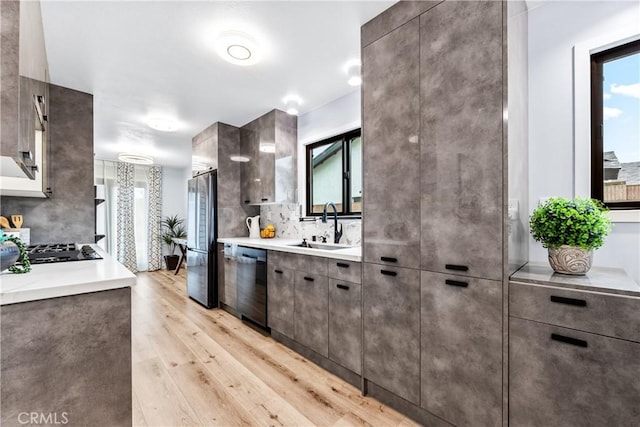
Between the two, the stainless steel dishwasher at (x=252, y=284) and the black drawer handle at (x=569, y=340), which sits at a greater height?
the black drawer handle at (x=569, y=340)

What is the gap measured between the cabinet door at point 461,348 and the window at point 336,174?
1430mm

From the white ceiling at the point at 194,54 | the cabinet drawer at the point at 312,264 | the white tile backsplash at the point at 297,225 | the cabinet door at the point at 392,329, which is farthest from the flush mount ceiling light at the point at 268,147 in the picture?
Result: the cabinet door at the point at 392,329

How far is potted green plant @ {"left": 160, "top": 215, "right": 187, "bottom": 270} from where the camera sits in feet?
21.5

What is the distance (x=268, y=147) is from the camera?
3.54 m

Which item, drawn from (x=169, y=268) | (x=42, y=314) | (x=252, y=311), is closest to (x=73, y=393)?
(x=42, y=314)

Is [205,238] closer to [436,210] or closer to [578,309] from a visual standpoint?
[436,210]

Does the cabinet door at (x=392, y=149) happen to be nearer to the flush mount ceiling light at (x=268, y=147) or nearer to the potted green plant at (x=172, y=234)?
the flush mount ceiling light at (x=268, y=147)

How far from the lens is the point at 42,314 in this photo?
1.01 meters

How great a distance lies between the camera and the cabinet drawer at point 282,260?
2531 mm

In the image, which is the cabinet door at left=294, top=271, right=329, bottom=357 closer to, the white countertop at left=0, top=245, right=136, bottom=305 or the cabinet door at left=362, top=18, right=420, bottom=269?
the cabinet door at left=362, top=18, right=420, bottom=269

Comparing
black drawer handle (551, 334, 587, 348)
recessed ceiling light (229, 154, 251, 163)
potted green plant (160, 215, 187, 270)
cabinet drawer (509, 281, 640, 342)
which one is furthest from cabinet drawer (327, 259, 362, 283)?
potted green plant (160, 215, 187, 270)

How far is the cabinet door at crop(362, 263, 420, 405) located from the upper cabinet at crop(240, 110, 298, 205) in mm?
1911

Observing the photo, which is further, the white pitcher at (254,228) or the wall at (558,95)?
the white pitcher at (254,228)

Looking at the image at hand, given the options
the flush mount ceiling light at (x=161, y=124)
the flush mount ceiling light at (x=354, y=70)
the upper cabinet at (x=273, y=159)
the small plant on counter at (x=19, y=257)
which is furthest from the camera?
the flush mount ceiling light at (x=161, y=124)
